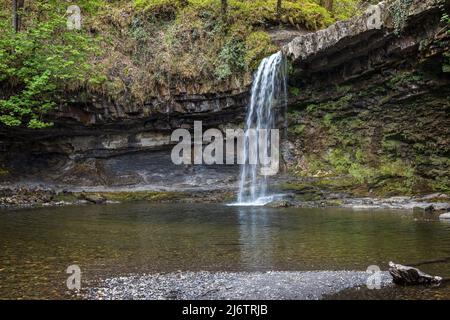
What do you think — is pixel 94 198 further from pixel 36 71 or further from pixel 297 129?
pixel 297 129

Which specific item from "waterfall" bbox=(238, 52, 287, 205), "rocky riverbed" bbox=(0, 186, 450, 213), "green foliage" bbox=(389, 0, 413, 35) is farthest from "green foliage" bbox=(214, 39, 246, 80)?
Result: "green foliage" bbox=(389, 0, 413, 35)

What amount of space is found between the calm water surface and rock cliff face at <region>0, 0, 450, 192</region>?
16.6ft

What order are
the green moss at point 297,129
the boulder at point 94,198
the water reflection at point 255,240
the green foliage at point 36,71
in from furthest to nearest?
the green moss at point 297,129, the boulder at point 94,198, the green foliage at point 36,71, the water reflection at point 255,240

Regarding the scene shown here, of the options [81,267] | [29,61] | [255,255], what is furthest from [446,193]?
[29,61]

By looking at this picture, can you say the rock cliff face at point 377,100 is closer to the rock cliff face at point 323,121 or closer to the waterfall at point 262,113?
A: the rock cliff face at point 323,121

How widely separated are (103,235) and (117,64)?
1411 cm

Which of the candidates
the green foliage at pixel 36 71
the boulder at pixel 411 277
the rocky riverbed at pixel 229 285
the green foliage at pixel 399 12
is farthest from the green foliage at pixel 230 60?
the boulder at pixel 411 277

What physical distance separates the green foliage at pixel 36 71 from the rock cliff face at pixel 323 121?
112 cm

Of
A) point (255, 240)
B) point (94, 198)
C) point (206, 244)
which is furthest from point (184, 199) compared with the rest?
point (206, 244)

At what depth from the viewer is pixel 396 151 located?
18078 mm

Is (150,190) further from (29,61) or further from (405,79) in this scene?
(405,79)

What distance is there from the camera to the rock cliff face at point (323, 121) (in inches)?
647

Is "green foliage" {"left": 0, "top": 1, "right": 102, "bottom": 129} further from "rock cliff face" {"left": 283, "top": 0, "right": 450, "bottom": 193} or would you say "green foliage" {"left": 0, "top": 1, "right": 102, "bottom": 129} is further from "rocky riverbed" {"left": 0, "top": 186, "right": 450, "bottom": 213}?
"rock cliff face" {"left": 283, "top": 0, "right": 450, "bottom": 193}

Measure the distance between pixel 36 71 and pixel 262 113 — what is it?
9850 millimetres
